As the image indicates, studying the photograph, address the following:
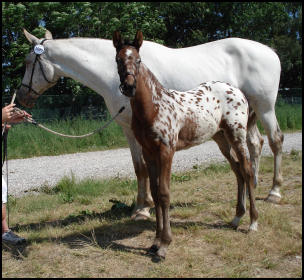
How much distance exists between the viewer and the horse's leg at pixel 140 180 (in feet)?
14.7

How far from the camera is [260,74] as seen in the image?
5.04 m

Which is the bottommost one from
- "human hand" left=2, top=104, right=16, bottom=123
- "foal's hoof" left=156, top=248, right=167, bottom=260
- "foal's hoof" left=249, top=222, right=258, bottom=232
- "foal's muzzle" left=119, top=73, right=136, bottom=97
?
"foal's hoof" left=249, top=222, right=258, bottom=232

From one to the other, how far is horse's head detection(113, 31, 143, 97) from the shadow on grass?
1678 mm

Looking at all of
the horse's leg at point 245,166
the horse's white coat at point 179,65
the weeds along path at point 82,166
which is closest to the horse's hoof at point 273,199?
the horse's leg at point 245,166

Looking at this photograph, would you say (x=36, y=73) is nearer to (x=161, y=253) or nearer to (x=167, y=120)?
(x=167, y=120)

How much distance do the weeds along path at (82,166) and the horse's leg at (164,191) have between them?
143 inches

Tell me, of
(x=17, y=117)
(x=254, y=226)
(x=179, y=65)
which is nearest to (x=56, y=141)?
(x=179, y=65)

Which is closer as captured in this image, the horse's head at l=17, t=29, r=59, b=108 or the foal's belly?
the foal's belly

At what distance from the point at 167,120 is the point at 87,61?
1671 millimetres

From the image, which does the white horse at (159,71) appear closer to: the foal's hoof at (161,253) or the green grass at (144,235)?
the green grass at (144,235)

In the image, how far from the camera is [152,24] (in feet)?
48.0

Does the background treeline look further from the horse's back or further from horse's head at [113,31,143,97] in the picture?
horse's head at [113,31,143,97]

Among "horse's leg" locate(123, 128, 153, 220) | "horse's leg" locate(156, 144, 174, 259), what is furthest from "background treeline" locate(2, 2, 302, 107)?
"horse's leg" locate(156, 144, 174, 259)

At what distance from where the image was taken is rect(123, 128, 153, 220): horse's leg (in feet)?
14.7
